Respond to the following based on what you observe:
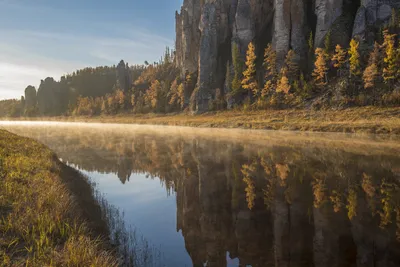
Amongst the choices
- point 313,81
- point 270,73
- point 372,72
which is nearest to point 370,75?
point 372,72

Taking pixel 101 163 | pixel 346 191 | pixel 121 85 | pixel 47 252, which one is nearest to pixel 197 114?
pixel 101 163

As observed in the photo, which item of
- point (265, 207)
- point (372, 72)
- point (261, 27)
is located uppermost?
point (261, 27)

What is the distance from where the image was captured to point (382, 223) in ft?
27.4

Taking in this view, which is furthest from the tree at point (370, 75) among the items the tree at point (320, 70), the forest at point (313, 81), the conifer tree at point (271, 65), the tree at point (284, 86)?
the conifer tree at point (271, 65)

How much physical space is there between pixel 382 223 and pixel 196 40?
112738mm

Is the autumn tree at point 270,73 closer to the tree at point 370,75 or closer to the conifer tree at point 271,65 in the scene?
the conifer tree at point 271,65

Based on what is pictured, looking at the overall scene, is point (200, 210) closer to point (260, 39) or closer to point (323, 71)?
point (323, 71)

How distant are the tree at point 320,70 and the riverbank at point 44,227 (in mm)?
59629

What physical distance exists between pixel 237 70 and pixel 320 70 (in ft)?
91.2

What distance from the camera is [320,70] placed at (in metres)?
59.6

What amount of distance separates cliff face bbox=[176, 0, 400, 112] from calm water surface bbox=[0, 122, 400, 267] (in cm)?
5529

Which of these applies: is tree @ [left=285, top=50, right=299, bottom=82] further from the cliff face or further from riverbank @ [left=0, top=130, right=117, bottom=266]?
riverbank @ [left=0, top=130, right=117, bottom=266]

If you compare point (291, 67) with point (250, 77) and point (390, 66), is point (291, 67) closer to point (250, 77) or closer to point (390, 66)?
point (250, 77)

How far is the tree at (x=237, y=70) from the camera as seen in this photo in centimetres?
7802
